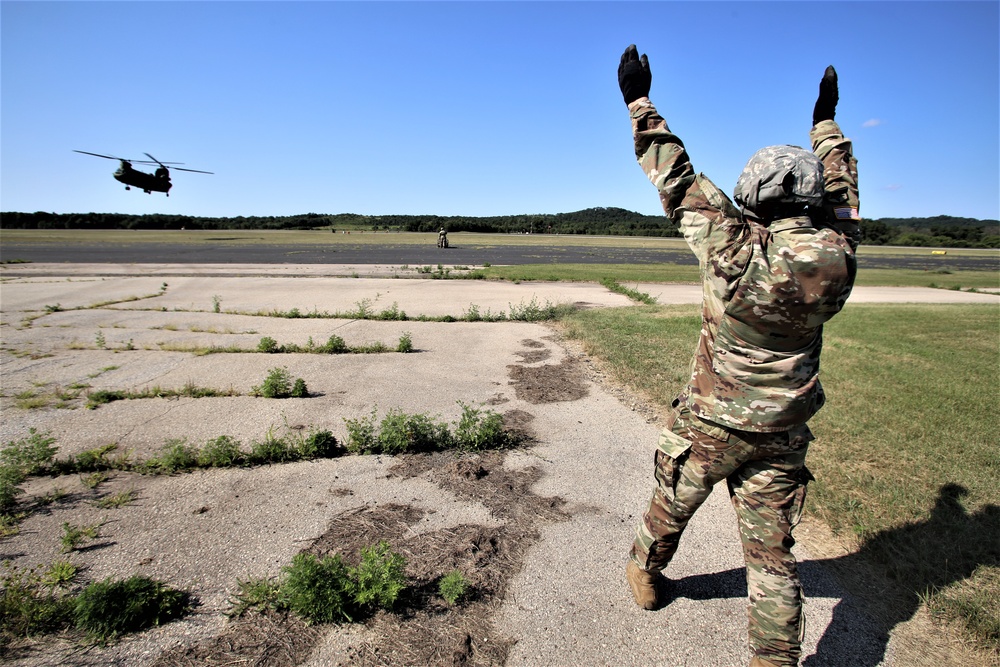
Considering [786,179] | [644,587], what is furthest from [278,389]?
[786,179]

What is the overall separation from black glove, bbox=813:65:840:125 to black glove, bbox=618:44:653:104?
1.00 m

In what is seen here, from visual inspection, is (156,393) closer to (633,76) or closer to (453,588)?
(453,588)

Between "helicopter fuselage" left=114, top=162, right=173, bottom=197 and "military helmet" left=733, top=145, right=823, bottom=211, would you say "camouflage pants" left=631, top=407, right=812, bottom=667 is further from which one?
"helicopter fuselage" left=114, top=162, right=173, bottom=197

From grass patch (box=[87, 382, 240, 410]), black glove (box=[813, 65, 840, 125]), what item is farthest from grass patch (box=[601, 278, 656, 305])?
black glove (box=[813, 65, 840, 125])

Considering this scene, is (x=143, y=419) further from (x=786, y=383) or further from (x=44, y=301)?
(x=44, y=301)

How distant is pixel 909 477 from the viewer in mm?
4578

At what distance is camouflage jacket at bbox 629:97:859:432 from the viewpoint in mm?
2338

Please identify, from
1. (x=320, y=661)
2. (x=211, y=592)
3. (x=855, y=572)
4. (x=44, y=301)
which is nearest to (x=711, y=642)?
(x=855, y=572)

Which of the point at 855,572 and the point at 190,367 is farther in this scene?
the point at 190,367

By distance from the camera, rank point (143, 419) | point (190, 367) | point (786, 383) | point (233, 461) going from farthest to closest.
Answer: point (190, 367), point (143, 419), point (233, 461), point (786, 383)

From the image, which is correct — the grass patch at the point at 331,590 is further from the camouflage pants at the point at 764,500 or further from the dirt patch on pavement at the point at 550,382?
the dirt patch on pavement at the point at 550,382

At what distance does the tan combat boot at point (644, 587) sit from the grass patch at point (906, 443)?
1.58 meters

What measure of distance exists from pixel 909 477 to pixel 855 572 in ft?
5.44

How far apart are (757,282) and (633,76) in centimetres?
125
